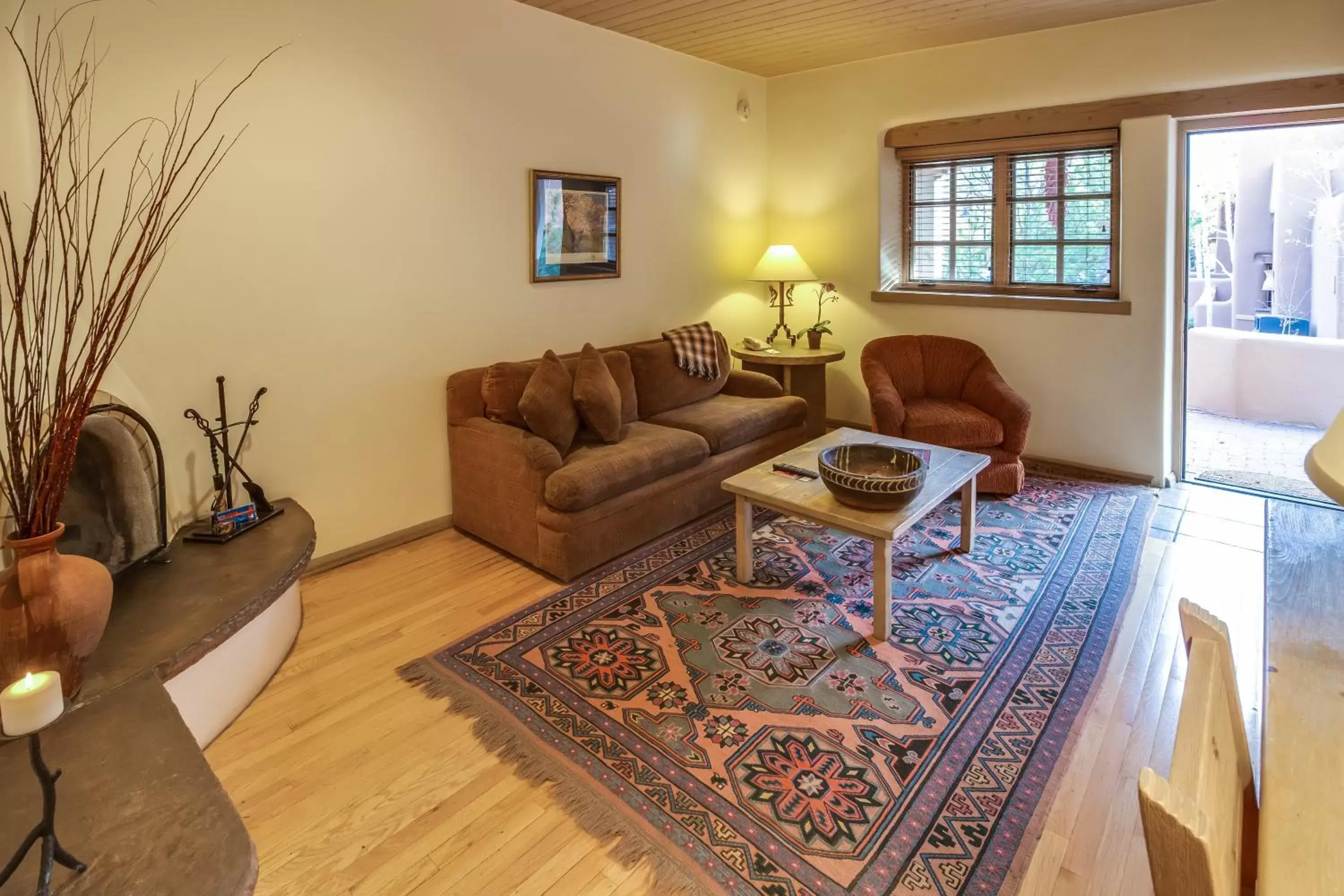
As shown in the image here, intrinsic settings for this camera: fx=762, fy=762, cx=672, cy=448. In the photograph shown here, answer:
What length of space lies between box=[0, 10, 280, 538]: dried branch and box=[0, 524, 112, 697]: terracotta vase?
69 millimetres

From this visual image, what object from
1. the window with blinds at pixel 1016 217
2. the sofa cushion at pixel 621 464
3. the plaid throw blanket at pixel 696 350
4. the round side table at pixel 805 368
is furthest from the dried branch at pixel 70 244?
the window with blinds at pixel 1016 217

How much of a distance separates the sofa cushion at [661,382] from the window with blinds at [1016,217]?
69.9 inches

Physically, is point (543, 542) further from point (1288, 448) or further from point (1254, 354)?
point (1254, 354)

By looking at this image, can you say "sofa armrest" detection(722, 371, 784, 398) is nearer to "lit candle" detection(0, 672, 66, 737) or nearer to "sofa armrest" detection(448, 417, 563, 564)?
"sofa armrest" detection(448, 417, 563, 564)

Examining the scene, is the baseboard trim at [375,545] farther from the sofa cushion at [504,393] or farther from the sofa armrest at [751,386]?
the sofa armrest at [751,386]

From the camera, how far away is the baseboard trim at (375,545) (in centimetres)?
340

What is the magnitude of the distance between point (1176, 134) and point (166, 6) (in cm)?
465

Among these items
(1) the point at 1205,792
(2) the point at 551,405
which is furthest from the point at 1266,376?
(1) the point at 1205,792

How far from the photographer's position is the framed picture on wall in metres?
4.05

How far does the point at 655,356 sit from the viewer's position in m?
4.41

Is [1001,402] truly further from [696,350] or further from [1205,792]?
[1205,792]

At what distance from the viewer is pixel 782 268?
5219mm

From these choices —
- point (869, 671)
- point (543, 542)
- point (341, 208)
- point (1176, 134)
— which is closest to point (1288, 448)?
point (1176, 134)

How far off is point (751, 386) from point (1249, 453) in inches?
124
